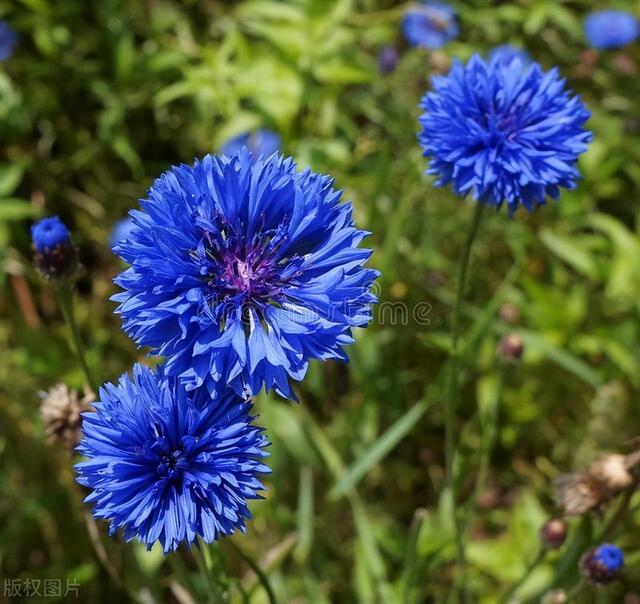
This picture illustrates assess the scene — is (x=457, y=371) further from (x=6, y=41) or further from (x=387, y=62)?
(x=6, y=41)

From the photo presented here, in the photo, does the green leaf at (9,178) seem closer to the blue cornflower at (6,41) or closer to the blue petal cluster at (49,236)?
the blue cornflower at (6,41)

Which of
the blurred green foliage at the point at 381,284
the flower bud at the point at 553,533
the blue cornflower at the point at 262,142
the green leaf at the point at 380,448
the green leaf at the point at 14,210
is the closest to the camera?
the flower bud at the point at 553,533

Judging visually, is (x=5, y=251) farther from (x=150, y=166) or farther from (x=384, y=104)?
(x=384, y=104)

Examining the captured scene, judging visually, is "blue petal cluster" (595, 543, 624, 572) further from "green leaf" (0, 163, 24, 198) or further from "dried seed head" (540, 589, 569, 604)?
"green leaf" (0, 163, 24, 198)

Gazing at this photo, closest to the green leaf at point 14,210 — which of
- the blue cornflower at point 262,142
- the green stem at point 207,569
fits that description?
the blue cornflower at point 262,142

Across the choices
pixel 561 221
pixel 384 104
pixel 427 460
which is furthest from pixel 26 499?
pixel 561 221

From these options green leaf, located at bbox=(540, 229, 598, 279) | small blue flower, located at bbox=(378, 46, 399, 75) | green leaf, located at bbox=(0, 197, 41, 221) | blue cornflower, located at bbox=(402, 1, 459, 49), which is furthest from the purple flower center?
blue cornflower, located at bbox=(402, 1, 459, 49)

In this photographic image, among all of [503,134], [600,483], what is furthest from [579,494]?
[503,134]
